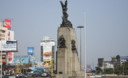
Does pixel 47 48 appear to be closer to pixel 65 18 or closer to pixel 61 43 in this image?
pixel 65 18

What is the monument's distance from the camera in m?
30.8

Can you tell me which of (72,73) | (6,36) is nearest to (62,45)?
(72,73)

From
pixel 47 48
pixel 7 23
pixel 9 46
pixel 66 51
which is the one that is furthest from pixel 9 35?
pixel 66 51

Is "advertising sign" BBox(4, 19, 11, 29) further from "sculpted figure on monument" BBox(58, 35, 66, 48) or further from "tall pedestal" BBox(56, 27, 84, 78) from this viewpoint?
"sculpted figure on monument" BBox(58, 35, 66, 48)

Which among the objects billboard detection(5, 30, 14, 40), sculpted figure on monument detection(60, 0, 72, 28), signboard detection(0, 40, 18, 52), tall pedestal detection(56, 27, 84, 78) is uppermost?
billboard detection(5, 30, 14, 40)

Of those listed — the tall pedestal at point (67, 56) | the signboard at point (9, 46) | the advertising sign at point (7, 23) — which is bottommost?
the tall pedestal at point (67, 56)

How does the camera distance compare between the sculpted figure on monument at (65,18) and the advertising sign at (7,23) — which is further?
the advertising sign at (7,23)

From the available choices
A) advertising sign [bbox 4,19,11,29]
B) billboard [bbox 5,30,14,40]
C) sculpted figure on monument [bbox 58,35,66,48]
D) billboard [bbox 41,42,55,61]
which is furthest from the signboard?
billboard [bbox 41,42,55,61]

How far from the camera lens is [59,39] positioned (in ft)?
104

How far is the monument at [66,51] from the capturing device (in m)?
30.8

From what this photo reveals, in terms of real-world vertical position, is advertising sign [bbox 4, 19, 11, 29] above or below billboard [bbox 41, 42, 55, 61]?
above

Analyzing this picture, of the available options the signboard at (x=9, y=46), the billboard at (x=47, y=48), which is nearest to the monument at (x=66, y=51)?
the signboard at (x=9, y=46)

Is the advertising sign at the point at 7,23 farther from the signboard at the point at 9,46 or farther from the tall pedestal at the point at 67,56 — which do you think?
the tall pedestal at the point at 67,56

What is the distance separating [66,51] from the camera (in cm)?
3112
